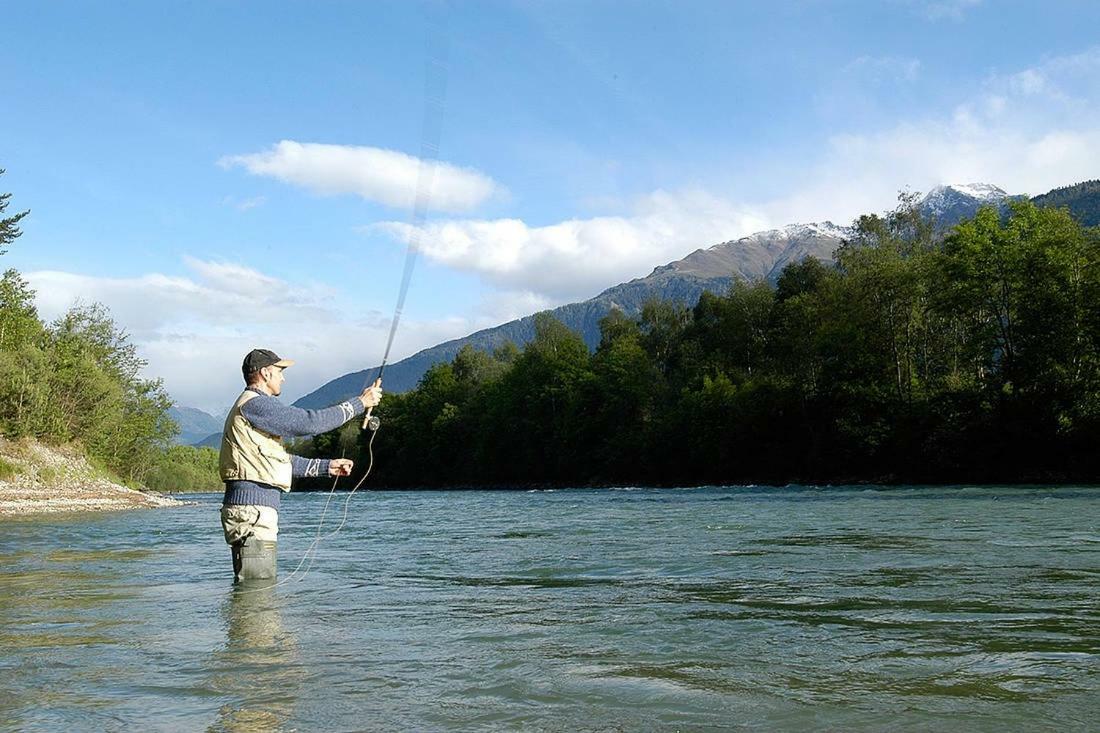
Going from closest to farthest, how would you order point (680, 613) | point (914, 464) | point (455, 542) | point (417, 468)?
point (680, 613), point (455, 542), point (914, 464), point (417, 468)

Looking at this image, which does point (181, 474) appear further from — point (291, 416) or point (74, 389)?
point (291, 416)

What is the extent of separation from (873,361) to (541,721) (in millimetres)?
58733

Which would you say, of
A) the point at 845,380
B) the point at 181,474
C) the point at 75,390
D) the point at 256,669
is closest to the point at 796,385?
the point at 845,380

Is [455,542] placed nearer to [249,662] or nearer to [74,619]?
[74,619]

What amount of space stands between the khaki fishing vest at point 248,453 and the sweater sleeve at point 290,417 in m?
0.12

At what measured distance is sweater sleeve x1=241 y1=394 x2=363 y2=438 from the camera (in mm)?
7660

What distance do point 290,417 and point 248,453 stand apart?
612mm

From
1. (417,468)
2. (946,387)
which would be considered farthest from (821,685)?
(417,468)

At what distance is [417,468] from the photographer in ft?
367

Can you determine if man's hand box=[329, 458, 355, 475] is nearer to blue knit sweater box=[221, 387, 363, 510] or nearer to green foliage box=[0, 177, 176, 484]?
blue knit sweater box=[221, 387, 363, 510]

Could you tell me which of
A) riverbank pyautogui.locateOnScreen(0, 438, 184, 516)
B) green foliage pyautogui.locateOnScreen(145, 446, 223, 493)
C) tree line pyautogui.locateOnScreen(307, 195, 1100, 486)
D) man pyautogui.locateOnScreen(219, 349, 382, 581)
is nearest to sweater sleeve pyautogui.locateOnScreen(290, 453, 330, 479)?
man pyautogui.locateOnScreen(219, 349, 382, 581)

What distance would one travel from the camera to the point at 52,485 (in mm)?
43344

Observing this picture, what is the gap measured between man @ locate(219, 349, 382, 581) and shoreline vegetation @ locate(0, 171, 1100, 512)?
43.7 feet

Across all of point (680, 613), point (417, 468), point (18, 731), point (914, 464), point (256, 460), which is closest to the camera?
point (18, 731)
